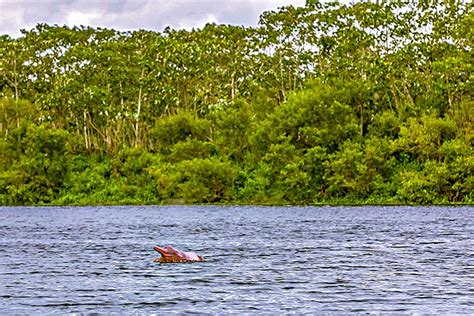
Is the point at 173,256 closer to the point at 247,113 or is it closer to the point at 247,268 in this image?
the point at 247,268

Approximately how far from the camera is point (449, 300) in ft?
96.4

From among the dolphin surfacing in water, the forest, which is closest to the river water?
the dolphin surfacing in water

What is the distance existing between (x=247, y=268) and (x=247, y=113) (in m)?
79.8

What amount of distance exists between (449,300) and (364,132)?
284 ft

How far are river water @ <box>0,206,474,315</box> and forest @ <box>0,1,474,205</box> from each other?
33.7 meters

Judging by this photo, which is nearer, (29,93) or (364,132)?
(364,132)

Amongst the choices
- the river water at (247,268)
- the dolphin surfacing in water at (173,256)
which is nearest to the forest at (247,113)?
the river water at (247,268)

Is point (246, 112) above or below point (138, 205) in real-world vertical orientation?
above

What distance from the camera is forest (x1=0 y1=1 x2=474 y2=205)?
353ft

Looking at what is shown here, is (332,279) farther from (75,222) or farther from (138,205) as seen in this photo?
(138,205)

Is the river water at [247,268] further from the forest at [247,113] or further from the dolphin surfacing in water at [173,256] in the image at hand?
the forest at [247,113]

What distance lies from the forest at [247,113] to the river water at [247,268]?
33675 millimetres

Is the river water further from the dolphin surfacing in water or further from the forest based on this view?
the forest

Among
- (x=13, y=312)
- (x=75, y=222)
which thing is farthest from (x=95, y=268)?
(x=75, y=222)
